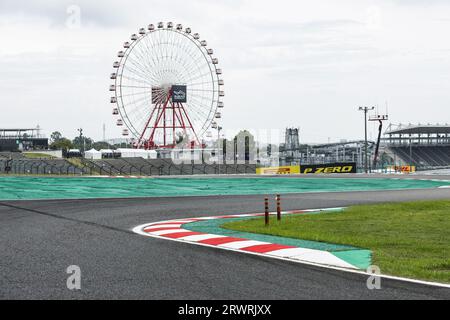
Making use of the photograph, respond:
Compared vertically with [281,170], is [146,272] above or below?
below

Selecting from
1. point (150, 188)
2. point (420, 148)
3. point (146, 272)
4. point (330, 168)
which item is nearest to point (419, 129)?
point (420, 148)

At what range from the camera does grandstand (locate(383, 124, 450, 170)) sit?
9588cm

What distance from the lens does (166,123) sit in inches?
3391

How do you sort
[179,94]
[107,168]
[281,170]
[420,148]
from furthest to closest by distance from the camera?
1. [420,148]
2. [179,94]
3. [281,170]
4. [107,168]

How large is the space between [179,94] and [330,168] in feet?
90.4

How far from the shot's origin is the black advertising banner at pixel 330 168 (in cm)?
6638

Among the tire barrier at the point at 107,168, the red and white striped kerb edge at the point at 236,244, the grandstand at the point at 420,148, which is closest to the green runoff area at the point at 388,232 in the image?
the red and white striped kerb edge at the point at 236,244

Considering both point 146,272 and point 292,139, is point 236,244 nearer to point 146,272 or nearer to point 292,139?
point 146,272

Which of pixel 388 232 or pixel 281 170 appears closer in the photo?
pixel 388 232

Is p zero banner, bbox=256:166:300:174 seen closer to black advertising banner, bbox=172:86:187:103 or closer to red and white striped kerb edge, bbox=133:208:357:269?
black advertising banner, bbox=172:86:187:103

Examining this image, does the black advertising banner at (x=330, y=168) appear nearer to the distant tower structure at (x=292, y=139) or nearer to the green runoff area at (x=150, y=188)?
the green runoff area at (x=150, y=188)

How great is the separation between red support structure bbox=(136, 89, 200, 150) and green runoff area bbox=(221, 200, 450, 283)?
210 ft
